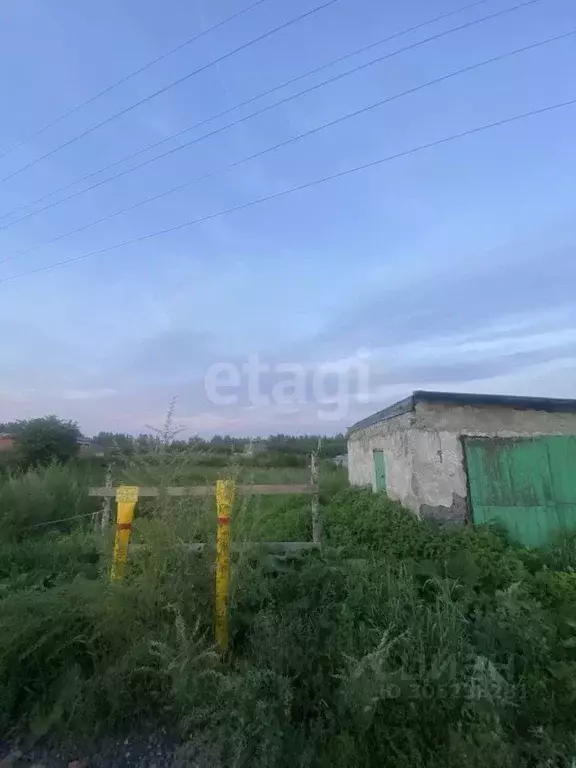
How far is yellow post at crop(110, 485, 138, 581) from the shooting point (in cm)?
336

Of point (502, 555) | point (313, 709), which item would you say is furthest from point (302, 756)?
point (502, 555)

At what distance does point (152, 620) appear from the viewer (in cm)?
305

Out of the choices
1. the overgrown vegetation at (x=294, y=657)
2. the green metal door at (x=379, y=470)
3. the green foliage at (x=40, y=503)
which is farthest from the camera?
the green metal door at (x=379, y=470)

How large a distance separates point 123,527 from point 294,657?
1551mm

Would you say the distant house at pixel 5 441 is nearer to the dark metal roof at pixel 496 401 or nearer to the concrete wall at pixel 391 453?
the concrete wall at pixel 391 453

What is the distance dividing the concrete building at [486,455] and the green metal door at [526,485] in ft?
0.04

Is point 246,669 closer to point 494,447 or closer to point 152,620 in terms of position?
point 152,620

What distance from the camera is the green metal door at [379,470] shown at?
8.78 m

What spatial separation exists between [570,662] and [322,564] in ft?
6.34

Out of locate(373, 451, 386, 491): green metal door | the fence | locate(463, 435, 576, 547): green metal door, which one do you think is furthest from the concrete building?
the fence

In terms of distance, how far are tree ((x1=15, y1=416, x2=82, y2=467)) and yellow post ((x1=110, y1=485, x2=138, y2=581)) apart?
13.4 metres

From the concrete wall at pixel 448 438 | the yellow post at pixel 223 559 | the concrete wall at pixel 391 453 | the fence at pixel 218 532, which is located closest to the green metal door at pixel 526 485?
the concrete wall at pixel 448 438

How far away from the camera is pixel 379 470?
9180 millimetres

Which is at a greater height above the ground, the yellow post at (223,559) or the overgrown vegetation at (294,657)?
the yellow post at (223,559)
